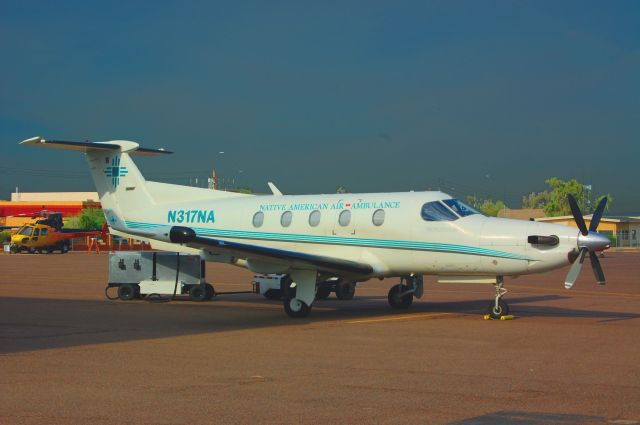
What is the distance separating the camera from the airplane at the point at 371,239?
50.5 ft

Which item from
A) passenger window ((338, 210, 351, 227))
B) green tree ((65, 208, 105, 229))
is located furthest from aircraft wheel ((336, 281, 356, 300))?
green tree ((65, 208, 105, 229))

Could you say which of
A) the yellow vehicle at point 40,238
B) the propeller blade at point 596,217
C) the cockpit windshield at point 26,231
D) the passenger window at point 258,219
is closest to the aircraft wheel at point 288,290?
the passenger window at point 258,219

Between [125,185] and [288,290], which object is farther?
[125,185]

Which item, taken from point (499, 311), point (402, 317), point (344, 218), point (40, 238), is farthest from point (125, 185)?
point (40, 238)

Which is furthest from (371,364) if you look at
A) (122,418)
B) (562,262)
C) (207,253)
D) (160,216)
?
(160,216)

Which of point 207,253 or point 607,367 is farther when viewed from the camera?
point 207,253

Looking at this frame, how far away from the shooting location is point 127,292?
2155cm

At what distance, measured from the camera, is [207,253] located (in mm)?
17219

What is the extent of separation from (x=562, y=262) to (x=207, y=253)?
7558 millimetres

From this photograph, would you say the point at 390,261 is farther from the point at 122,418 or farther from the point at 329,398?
the point at 122,418

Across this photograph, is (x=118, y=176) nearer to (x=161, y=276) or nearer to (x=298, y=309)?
(x=161, y=276)

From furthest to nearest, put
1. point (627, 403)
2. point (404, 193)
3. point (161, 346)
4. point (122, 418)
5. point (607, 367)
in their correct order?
point (404, 193), point (161, 346), point (607, 367), point (627, 403), point (122, 418)

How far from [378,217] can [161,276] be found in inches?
287

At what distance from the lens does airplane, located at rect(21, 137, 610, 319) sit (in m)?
15.4
